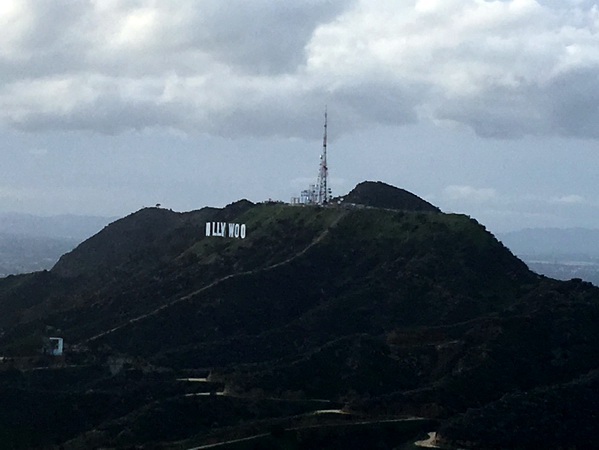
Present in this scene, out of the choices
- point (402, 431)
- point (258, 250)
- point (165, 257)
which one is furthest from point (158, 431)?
point (165, 257)

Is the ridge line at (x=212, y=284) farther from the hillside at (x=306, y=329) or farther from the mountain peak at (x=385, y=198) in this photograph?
the mountain peak at (x=385, y=198)

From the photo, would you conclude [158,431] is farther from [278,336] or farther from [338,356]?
[278,336]

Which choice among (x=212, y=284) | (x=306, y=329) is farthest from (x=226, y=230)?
(x=306, y=329)

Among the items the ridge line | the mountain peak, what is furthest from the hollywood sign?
the mountain peak

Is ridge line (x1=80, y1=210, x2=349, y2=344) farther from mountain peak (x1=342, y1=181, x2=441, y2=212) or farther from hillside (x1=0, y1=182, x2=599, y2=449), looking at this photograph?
mountain peak (x1=342, y1=181, x2=441, y2=212)

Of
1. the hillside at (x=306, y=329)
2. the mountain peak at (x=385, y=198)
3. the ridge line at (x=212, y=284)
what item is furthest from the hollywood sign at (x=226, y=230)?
the mountain peak at (x=385, y=198)

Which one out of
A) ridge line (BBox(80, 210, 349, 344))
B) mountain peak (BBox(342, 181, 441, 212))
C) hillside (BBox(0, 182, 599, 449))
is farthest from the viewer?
mountain peak (BBox(342, 181, 441, 212))
